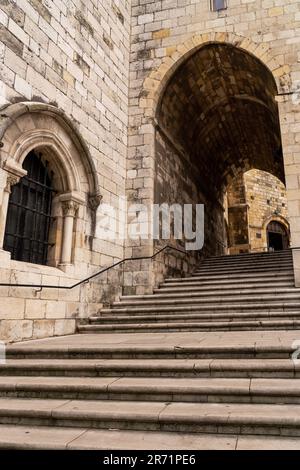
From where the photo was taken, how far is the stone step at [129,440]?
2369mm

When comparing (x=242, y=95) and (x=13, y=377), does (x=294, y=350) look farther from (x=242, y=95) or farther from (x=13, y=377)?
(x=242, y=95)

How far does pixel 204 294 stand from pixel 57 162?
12.1ft

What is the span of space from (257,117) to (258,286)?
7078 millimetres

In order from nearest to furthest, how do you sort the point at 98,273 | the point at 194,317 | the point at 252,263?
the point at 194,317 → the point at 98,273 → the point at 252,263

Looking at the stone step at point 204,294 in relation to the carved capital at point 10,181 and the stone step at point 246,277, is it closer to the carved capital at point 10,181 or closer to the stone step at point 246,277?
the stone step at point 246,277

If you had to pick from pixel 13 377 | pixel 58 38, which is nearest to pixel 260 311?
pixel 13 377

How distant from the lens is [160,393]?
3.10 metres

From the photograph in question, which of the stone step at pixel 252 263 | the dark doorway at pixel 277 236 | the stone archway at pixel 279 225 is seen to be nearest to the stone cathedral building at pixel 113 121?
the stone step at pixel 252 263

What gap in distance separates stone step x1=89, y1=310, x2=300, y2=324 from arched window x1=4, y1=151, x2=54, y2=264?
1.56 m

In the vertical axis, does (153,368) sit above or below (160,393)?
above

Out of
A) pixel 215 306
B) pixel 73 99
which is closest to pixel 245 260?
pixel 215 306

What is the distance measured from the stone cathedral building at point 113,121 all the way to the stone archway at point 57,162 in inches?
0.8

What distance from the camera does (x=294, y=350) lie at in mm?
3602

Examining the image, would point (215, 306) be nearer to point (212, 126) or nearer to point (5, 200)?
point (5, 200)
